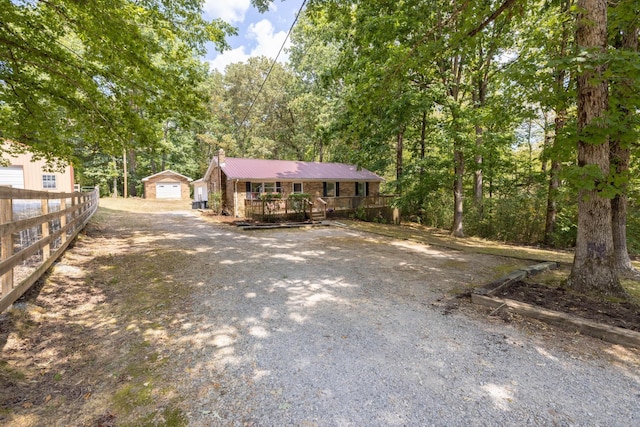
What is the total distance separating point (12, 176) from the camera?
1630 cm

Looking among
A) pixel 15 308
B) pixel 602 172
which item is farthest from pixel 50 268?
pixel 602 172

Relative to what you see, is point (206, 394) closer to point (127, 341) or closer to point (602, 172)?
point (127, 341)

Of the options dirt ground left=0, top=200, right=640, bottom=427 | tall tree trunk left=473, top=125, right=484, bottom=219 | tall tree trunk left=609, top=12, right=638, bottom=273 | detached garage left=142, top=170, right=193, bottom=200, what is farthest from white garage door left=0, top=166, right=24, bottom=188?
tall tree trunk left=609, top=12, right=638, bottom=273

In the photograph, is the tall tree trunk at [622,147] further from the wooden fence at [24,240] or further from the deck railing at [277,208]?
the deck railing at [277,208]

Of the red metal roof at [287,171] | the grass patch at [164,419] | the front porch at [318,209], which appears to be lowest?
the grass patch at [164,419]

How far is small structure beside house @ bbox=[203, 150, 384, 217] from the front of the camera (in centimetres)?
1837

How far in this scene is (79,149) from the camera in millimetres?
33344

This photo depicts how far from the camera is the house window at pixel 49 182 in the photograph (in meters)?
17.9

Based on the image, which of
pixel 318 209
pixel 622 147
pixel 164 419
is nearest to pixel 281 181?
pixel 318 209

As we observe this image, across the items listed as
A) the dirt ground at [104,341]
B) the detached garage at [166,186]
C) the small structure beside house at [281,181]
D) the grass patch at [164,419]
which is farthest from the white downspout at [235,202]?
the detached garage at [166,186]

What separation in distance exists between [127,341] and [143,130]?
6.11 m

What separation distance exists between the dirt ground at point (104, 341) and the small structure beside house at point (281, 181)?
11724 millimetres

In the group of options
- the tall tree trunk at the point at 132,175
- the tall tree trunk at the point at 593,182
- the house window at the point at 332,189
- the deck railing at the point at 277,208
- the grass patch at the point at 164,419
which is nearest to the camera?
the grass patch at the point at 164,419

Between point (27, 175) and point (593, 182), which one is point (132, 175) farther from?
point (593, 182)
